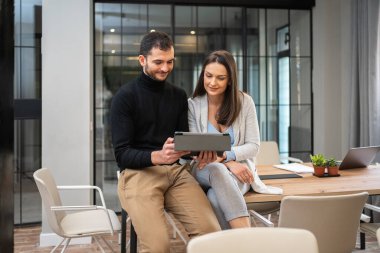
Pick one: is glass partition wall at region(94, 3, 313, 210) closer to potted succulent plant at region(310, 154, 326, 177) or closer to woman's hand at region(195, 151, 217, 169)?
potted succulent plant at region(310, 154, 326, 177)

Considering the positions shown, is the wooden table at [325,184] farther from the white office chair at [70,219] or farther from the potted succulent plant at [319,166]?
the white office chair at [70,219]

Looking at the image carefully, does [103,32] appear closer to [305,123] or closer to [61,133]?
[61,133]

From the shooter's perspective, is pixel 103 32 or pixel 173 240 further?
pixel 103 32

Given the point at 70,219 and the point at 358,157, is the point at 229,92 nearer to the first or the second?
the point at 358,157

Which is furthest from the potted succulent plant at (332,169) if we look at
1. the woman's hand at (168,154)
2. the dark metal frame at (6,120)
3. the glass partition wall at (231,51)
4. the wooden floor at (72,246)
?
the glass partition wall at (231,51)

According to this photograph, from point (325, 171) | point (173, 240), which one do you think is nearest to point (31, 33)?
point (173, 240)

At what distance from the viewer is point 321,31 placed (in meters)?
4.91

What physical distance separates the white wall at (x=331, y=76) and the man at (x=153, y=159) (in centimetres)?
314

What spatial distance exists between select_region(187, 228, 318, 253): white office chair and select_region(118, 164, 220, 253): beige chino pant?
0.69m

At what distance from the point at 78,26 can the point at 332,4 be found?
2.98 meters

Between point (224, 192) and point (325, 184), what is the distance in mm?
767

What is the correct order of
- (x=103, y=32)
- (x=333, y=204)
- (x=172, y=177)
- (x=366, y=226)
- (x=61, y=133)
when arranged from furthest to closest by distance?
(x=103, y=32)
(x=61, y=133)
(x=366, y=226)
(x=172, y=177)
(x=333, y=204)

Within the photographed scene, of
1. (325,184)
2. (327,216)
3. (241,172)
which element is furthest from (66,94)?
(327,216)

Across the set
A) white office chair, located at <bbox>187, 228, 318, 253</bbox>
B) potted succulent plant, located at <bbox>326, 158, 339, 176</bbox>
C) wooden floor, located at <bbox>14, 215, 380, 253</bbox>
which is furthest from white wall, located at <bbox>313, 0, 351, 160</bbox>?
white office chair, located at <bbox>187, 228, 318, 253</bbox>
